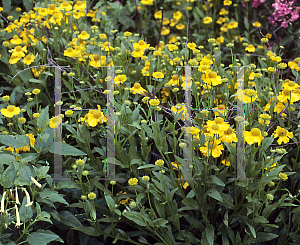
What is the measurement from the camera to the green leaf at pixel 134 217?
1.09 metres

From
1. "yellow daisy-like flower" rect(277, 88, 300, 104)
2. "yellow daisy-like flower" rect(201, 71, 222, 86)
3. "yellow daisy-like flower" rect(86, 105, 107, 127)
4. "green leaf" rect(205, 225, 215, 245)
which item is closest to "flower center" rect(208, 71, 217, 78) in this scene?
"yellow daisy-like flower" rect(201, 71, 222, 86)

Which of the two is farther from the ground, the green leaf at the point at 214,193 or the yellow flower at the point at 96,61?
the yellow flower at the point at 96,61

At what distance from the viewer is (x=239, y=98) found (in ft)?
4.49

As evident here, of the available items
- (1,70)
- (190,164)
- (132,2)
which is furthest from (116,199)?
(132,2)

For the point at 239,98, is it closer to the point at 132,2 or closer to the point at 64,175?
the point at 64,175

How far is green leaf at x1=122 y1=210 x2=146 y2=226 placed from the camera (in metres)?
1.09

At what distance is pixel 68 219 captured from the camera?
1.20 meters

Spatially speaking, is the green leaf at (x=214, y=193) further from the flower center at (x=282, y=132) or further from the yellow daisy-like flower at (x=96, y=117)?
the yellow daisy-like flower at (x=96, y=117)

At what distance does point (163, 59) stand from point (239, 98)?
55 centimetres

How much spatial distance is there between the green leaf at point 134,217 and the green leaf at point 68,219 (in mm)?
209

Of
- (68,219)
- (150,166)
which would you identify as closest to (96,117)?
(150,166)

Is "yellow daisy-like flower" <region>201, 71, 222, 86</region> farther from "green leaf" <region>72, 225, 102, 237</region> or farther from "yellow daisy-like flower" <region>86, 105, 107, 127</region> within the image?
"green leaf" <region>72, 225, 102, 237</region>

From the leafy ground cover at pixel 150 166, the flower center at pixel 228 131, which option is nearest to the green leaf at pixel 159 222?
the leafy ground cover at pixel 150 166

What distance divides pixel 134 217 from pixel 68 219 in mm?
258
